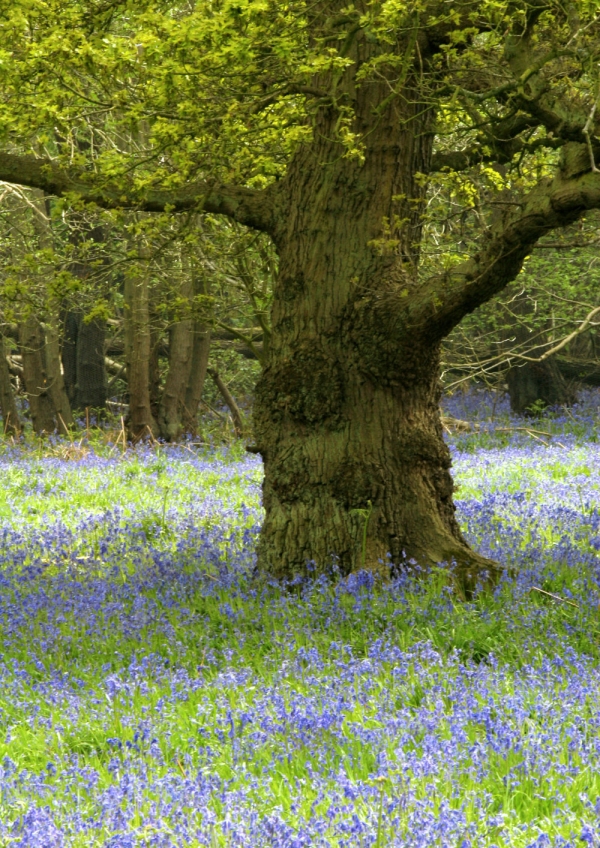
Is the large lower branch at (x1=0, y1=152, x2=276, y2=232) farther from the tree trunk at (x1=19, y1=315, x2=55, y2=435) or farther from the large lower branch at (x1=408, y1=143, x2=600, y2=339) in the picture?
the tree trunk at (x1=19, y1=315, x2=55, y2=435)

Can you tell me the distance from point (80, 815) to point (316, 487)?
358 centimetres

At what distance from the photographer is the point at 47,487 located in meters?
12.1

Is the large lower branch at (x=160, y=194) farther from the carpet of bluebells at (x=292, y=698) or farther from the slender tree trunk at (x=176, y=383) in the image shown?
the slender tree trunk at (x=176, y=383)

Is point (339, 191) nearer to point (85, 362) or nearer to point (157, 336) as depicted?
point (157, 336)

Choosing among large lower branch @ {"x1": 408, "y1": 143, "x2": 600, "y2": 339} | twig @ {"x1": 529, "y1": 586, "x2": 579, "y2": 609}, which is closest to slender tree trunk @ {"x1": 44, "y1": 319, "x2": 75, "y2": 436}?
large lower branch @ {"x1": 408, "y1": 143, "x2": 600, "y2": 339}

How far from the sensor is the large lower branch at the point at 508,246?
5.55 metres

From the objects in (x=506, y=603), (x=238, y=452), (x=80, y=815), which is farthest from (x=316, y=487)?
(x=238, y=452)

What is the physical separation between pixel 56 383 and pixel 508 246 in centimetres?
1406

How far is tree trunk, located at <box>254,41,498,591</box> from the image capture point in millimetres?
6594

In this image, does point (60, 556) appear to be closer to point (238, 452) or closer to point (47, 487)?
point (47, 487)

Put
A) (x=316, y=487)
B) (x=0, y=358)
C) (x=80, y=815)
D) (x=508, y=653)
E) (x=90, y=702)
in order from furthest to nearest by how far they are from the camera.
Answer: (x=0, y=358) < (x=316, y=487) < (x=508, y=653) < (x=90, y=702) < (x=80, y=815)

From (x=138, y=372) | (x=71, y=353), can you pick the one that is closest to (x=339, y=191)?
(x=138, y=372)

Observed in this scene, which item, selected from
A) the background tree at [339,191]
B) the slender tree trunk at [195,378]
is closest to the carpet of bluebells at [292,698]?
the background tree at [339,191]

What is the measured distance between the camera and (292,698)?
4.45 metres
